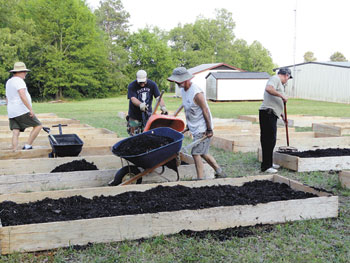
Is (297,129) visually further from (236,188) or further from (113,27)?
(113,27)

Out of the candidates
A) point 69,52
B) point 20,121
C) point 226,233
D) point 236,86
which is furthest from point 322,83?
point 226,233

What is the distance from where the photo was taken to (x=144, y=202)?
414cm

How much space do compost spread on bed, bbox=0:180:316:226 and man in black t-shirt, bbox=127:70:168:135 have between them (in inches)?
78.6

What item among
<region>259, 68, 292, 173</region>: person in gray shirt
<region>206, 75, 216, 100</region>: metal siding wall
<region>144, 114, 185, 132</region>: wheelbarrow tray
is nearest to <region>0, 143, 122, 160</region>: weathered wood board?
<region>144, 114, 185, 132</region>: wheelbarrow tray

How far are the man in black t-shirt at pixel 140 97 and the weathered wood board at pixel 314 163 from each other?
2.30 meters

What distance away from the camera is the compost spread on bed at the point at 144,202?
3.75 meters

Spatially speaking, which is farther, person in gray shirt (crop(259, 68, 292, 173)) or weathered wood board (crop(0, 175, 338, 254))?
person in gray shirt (crop(259, 68, 292, 173))

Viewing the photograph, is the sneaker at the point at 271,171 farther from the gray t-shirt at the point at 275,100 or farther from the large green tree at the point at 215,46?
the large green tree at the point at 215,46

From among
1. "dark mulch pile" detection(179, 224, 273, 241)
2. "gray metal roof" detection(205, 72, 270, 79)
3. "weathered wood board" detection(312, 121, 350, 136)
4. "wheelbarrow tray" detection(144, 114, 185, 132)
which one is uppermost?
"gray metal roof" detection(205, 72, 270, 79)

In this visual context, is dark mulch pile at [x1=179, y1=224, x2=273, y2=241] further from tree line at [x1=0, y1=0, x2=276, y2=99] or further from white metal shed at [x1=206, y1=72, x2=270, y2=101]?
tree line at [x1=0, y1=0, x2=276, y2=99]

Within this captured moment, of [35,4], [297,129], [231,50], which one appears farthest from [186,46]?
[297,129]

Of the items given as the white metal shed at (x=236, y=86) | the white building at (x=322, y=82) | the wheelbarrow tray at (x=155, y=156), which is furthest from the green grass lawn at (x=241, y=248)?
the white metal shed at (x=236, y=86)

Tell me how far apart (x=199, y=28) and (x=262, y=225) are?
240ft

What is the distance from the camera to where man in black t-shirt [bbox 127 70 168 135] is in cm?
627
